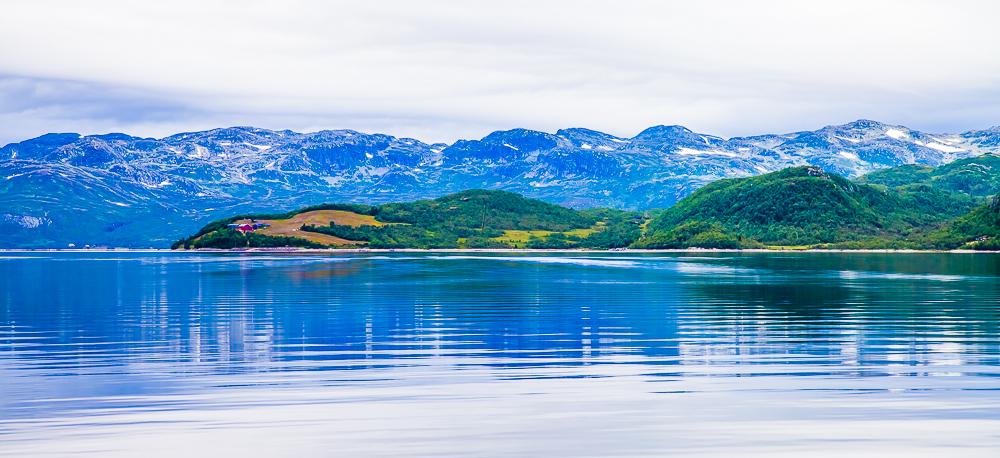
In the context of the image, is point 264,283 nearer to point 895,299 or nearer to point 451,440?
point 895,299

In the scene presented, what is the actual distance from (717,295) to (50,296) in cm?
6396

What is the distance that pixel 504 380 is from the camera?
36.5m

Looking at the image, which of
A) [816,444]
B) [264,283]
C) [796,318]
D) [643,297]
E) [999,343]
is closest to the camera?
[816,444]

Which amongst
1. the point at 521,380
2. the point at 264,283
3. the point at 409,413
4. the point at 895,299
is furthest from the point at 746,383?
the point at 264,283

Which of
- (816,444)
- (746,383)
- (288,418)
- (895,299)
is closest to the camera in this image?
(816,444)

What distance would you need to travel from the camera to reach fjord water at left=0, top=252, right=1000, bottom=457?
26219 millimetres

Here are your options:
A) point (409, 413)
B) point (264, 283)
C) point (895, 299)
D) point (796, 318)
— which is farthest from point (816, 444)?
point (264, 283)

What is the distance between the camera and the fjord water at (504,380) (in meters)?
26.2

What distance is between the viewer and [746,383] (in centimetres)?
3556

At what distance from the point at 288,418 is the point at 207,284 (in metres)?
94.7

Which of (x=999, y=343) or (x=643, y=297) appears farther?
(x=643, y=297)

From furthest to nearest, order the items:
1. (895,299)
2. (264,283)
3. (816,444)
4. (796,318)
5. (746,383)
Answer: (264,283) → (895,299) → (796,318) → (746,383) → (816,444)

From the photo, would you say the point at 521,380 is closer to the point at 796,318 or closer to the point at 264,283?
the point at 796,318

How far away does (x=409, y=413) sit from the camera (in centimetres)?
3006
